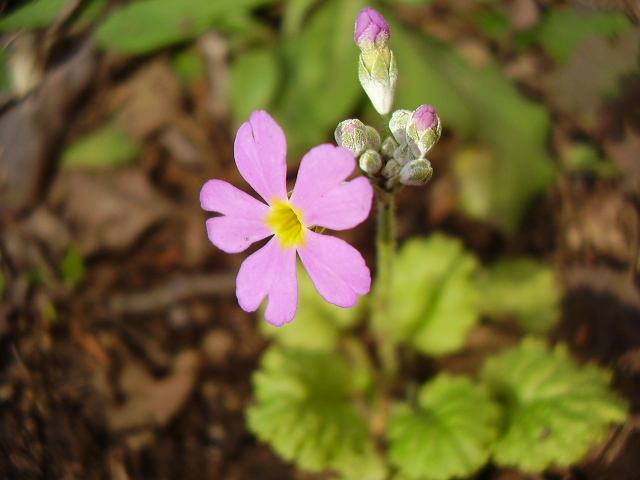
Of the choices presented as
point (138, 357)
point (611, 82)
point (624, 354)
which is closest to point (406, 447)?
point (624, 354)

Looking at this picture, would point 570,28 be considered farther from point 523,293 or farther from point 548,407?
point 548,407

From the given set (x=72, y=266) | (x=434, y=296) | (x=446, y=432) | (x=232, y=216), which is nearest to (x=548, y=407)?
(x=446, y=432)

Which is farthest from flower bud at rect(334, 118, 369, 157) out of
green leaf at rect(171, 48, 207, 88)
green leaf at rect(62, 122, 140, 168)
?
green leaf at rect(171, 48, 207, 88)

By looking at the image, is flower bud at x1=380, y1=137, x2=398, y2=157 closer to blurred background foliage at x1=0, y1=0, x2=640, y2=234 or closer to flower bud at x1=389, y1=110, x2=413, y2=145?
flower bud at x1=389, y1=110, x2=413, y2=145

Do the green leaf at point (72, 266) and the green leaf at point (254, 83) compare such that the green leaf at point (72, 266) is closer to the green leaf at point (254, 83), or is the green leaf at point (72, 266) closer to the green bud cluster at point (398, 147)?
the green leaf at point (254, 83)

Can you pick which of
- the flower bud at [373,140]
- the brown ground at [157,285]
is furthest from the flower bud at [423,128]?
the brown ground at [157,285]

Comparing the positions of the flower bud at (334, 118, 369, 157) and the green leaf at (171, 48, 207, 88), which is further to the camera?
the green leaf at (171, 48, 207, 88)
